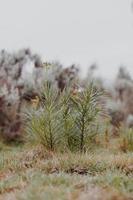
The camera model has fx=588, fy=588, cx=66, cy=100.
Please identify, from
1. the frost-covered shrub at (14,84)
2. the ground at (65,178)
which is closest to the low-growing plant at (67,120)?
the ground at (65,178)

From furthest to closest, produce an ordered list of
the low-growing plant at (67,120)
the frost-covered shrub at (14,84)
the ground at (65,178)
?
the frost-covered shrub at (14,84), the low-growing plant at (67,120), the ground at (65,178)

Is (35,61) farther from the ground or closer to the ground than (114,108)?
farther from the ground

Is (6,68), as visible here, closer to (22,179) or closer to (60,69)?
(60,69)

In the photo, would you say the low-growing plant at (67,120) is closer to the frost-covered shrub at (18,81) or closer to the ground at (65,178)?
the ground at (65,178)

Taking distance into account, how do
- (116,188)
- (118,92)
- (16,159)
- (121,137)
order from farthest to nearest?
(118,92) → (121,137) → (16,159) → (116,188)

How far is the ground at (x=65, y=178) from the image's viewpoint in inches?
241

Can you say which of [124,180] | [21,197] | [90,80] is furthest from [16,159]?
[21,197]

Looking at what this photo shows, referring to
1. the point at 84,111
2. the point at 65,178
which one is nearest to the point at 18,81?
the point at 84,111

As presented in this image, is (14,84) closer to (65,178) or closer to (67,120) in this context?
(67,120)

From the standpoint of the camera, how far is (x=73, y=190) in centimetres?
645

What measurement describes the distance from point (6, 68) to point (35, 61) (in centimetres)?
139

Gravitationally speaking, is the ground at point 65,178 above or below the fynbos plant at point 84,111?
below

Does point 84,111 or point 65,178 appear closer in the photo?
point 65,178

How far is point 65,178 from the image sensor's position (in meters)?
7.37
